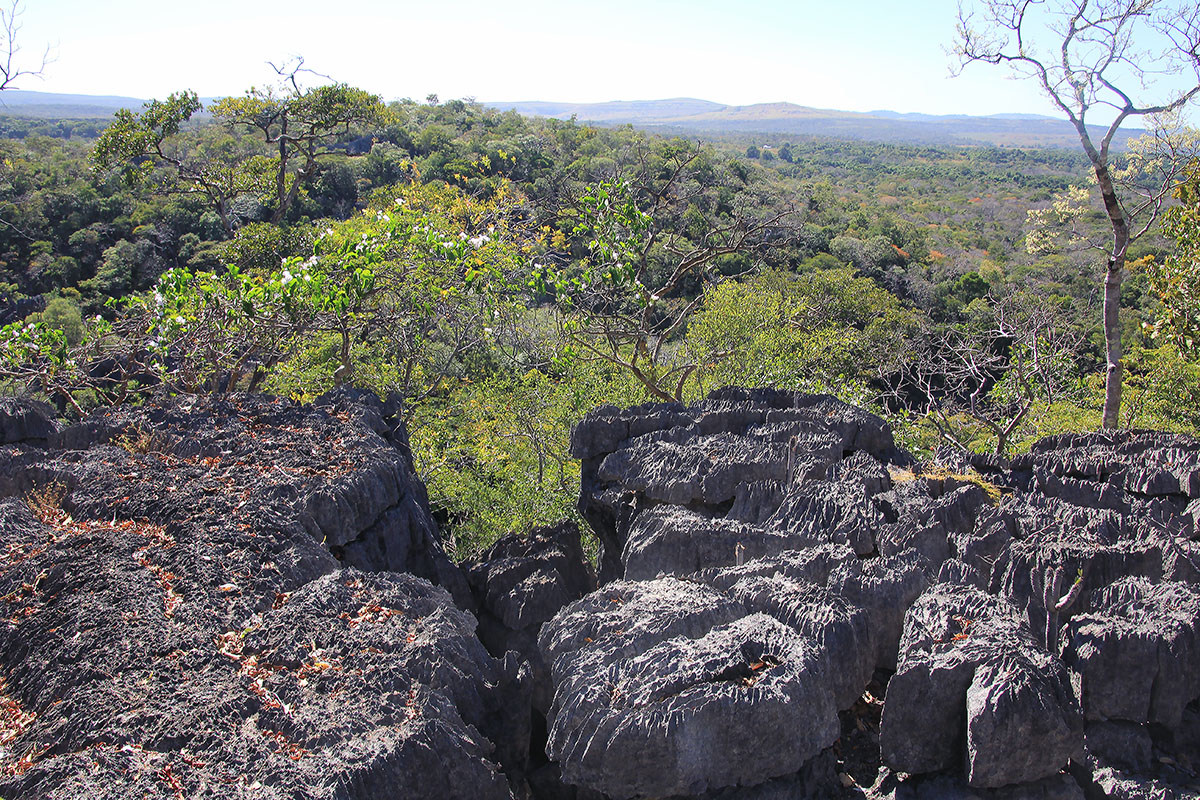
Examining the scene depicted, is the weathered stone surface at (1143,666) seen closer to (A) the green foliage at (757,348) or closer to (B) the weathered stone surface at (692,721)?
(B) the weathered stone surface at (692,721)

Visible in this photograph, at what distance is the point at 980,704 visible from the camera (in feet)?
10.7

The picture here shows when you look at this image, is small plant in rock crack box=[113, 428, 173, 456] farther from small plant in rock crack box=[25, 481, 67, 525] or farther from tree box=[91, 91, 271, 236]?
tree box=[91, 91, 271, 236]

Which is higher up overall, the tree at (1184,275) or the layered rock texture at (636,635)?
the tree at (1184,275)

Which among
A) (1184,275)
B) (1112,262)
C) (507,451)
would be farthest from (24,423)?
(1184,275)

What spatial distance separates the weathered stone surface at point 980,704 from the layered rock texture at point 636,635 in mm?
10

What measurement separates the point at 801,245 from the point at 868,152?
129059 millimetres

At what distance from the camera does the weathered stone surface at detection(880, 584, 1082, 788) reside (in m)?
3.22

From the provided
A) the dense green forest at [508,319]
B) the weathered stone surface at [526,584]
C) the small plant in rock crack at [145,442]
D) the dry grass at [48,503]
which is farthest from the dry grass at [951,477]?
the dry grass at [48,503]

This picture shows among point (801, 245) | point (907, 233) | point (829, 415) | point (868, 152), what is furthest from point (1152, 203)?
point (868, 152)

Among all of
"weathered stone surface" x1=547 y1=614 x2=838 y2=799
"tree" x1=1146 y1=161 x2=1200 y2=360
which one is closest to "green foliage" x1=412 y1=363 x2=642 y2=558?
"weathered stone surface" x1=547 y1=614 x2=838 y2=799

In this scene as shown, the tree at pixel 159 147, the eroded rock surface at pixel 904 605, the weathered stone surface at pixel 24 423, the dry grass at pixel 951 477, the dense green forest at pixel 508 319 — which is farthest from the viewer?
the tree at pixel 159 147

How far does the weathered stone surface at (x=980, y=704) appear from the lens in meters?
3.22

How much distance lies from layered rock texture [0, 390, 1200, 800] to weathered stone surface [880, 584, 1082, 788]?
0.01 m

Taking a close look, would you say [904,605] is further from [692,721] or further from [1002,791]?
[692,721]
